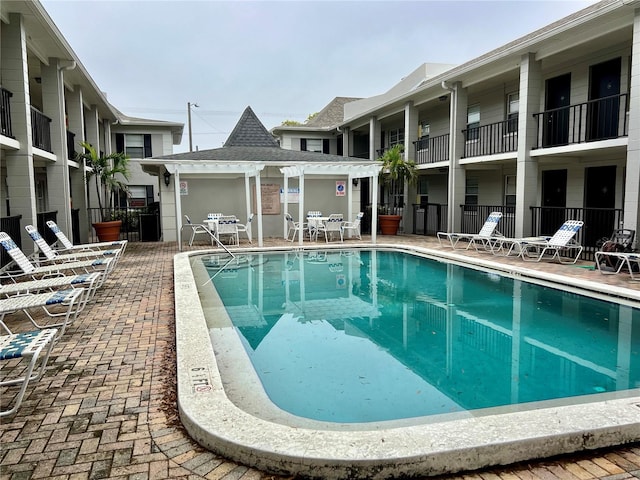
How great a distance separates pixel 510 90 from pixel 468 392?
1365 centimetres

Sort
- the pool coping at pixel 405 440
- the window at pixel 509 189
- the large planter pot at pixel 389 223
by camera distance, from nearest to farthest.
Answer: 1. the pool coping at pixel 405 440
2. the window at pixel 509 189
3. the large planter pot at pixel 389 223

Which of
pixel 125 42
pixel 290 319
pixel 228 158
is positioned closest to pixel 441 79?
pixel 228 158

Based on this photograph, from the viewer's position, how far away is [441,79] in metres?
15.1

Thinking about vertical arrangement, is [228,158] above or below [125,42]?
below

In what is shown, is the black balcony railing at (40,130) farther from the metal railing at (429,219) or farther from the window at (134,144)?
the metal railing at (429,219)

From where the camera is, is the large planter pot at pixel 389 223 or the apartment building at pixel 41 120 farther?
the large planter pot at pixel 389 223

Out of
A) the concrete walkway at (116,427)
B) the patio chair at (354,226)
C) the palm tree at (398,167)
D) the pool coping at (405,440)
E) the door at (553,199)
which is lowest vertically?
the concrete walkway at (116,427)

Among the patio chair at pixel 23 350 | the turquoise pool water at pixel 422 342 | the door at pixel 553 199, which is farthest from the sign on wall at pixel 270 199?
the patio chair at pixel 23 350

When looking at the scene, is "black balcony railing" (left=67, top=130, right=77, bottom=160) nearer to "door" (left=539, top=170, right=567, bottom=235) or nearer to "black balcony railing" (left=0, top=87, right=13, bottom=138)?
"black balcony railing" (left=0, top=87, right=13, bottom=138)

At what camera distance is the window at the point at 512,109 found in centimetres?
1498

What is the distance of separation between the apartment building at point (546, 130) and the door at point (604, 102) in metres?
0.03

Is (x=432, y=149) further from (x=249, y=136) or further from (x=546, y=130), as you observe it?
(x=249, y=136)

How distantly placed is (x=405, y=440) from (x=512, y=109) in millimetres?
14979

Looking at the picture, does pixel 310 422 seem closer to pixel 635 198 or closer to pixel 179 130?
pixel 635 198
